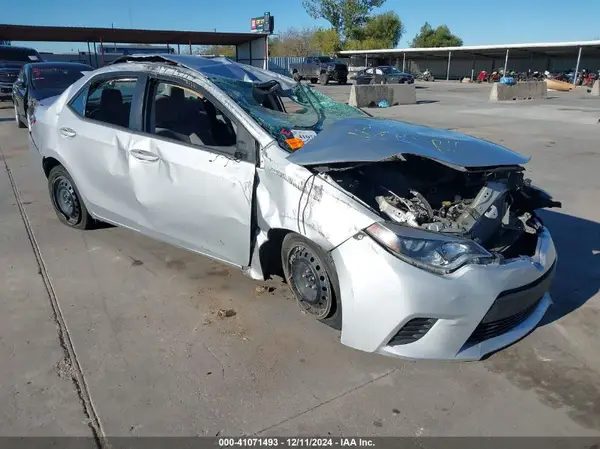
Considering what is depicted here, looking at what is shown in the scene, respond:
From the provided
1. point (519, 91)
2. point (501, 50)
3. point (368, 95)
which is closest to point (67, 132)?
point (368, 95)

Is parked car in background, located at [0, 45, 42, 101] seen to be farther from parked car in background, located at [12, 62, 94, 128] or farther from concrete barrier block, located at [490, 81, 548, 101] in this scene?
concrete barrier block, located at [490, 81, 548, 101]

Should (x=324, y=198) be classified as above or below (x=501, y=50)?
below

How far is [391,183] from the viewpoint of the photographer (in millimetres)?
3295

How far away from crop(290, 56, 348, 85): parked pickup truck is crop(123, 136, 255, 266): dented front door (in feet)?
110

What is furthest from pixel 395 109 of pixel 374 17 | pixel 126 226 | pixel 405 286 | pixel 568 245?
pixel 374 17

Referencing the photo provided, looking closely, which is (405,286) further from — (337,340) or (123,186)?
(123,186)

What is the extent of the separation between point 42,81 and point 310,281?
11025 mm

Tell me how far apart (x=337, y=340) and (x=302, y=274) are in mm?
488

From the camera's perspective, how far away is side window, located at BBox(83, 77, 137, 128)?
162 inches

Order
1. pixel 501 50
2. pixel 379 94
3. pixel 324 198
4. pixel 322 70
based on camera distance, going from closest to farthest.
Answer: pixel 324 198 < pixel 379 94 < pixel 322 70 < pixel 501 50

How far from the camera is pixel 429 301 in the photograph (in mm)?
2543

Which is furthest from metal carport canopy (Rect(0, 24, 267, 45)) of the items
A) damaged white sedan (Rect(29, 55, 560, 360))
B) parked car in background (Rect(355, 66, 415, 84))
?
damaged white sedan (Rect(29, 55, 560, 360))

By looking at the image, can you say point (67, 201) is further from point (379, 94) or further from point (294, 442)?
point (379, 94)

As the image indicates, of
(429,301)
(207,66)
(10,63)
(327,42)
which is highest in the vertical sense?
(327,42)
